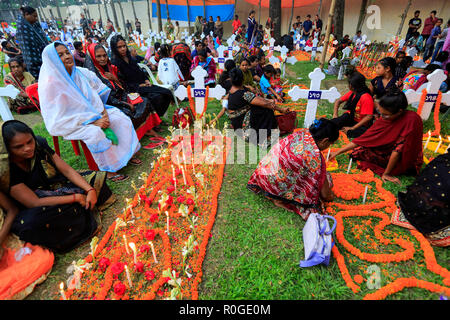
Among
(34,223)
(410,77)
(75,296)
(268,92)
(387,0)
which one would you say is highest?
(387,0)

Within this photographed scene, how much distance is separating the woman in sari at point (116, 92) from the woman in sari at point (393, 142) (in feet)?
11.0

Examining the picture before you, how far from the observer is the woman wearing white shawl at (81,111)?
10.3ft

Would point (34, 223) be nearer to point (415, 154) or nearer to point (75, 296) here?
point (75, 296)

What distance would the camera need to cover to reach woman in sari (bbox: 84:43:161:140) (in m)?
4.12

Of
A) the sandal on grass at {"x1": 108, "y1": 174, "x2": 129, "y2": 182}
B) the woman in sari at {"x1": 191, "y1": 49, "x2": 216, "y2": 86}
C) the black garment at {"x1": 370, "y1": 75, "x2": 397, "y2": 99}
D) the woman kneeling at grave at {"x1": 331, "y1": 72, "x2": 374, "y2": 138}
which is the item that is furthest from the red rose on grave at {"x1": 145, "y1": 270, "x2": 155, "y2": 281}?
the woman in sari at {"x1": 191, "y1": 49, "x2": 216, "y2": 86}

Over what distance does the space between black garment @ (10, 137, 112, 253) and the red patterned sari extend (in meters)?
2.05

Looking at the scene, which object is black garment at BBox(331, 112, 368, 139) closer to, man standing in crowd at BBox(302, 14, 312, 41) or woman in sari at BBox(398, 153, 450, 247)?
woman in sari at BBox(398, 153, 450, 247)

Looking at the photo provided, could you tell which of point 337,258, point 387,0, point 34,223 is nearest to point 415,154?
point 337,258

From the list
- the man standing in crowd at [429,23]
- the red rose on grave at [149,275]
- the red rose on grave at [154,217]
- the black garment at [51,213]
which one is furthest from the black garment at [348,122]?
the man standing in crowd at [429,23]

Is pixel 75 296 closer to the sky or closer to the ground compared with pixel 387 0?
closer to the ground

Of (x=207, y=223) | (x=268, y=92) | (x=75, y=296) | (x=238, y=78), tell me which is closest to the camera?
(x=75, y=296)

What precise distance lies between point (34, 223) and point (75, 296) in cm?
77
